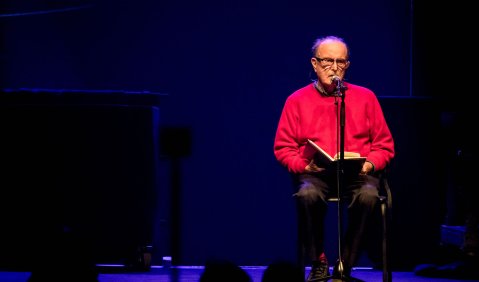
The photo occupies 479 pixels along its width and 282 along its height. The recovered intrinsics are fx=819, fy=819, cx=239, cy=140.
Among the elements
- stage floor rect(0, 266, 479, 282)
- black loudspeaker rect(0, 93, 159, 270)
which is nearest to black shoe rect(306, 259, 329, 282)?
stage floor rect(0, 266, 479, 282)

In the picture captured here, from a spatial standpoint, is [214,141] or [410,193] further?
[214,141]

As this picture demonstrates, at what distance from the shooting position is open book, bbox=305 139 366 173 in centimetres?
390

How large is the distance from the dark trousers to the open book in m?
0.12

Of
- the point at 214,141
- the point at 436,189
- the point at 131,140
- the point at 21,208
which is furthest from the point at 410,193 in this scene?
the point at 21,208

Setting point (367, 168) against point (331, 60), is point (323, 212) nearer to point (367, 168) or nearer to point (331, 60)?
point (367, 168)

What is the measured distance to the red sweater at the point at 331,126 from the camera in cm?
441

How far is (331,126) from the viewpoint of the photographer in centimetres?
445

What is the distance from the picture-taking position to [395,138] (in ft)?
16.7

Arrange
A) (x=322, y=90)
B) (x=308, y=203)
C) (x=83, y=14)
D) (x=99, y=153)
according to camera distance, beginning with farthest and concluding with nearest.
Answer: (x=83, y=14)
(x=99, y=153)
(x=322, y=90)
(x=308, y=203)

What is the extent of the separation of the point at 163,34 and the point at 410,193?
191 centimetres

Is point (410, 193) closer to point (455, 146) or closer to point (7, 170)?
point (455, 146)

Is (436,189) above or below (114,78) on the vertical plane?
below

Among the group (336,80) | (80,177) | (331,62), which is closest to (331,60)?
(331,62)

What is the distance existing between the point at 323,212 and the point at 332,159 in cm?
43
